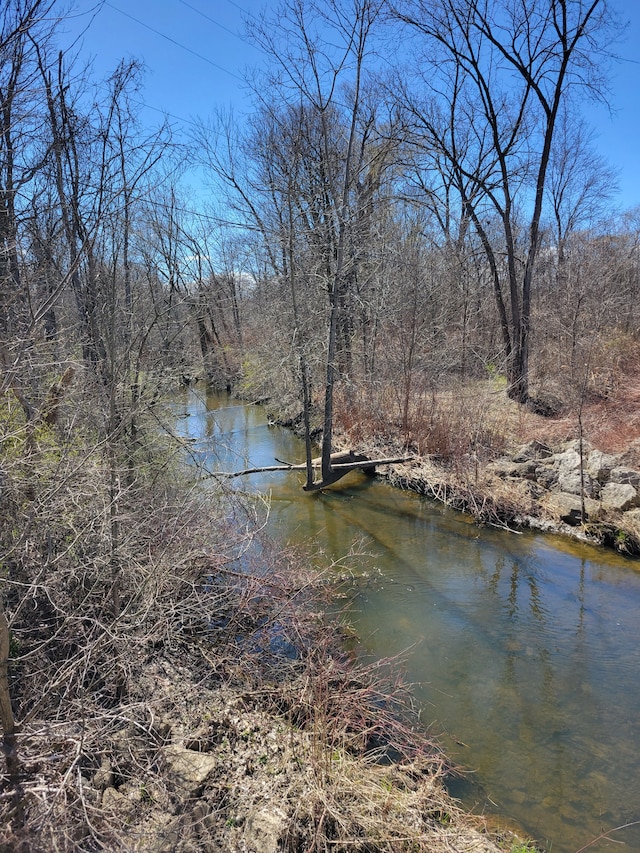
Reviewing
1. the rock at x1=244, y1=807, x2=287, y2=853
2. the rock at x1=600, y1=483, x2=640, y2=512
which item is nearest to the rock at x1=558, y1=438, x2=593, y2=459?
the rock at x1=600, y1=483, x2=640, y2=512

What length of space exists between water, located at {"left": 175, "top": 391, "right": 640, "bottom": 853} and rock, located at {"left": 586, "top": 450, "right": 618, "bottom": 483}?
154cm

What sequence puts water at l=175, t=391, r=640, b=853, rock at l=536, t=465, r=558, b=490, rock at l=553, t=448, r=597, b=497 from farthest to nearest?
1. rock at l=536, t=465, r=558, b=490
2. rock at l=553, t=448, r=597, b=497
3. water at l=175, t=391, r=640, b=853

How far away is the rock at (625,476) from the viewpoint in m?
8.41

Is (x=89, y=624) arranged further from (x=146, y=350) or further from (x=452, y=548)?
(x=452, y=548)

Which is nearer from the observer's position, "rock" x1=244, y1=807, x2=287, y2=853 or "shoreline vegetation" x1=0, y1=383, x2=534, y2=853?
"shoreline vegetation" x1=0, y1=383, x2=534, y2=853

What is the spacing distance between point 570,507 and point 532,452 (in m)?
2.16

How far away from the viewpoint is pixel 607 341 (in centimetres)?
1366

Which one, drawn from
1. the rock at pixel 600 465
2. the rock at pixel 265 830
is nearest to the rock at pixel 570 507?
the rock at pixel 600 465

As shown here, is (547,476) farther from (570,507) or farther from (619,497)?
(619,497)

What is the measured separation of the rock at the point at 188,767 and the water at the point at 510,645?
80.3 inches

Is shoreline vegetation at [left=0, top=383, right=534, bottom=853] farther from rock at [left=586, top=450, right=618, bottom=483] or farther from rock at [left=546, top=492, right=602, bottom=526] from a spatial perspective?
rock at [left=586, top=450, right=618, bottom=483]

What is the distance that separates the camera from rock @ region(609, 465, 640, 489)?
8.41m

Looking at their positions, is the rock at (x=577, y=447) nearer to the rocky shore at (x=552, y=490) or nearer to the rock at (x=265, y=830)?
the rocky shore at (x=552, y=490)

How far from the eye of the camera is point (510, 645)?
577 cm
